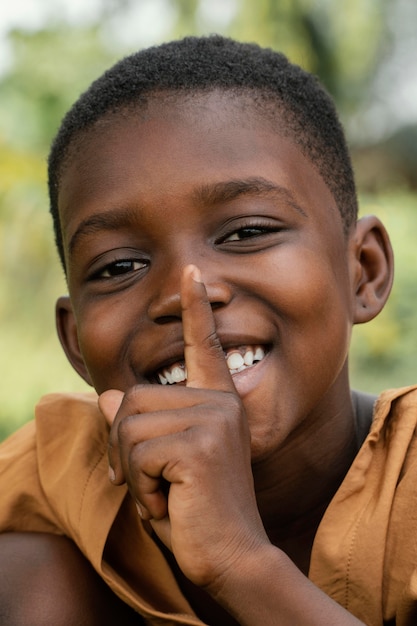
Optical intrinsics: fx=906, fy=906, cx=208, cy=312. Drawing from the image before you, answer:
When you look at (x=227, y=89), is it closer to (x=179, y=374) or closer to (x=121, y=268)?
(x=121, y=268)

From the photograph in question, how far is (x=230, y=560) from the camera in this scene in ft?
4.43

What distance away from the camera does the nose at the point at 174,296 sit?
5.14ft

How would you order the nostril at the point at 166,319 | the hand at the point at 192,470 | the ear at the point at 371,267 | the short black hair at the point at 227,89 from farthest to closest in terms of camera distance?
the ear at the point at 371,267
the short black hair at the point at 227,89
the nostril at the point at 166,319
the hand at the point at 192,470

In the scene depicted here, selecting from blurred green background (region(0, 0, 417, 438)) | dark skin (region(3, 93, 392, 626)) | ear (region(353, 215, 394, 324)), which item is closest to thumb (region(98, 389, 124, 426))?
dark skin (region(3, 93, 392, 626))

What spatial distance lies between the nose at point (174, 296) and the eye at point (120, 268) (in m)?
0.10

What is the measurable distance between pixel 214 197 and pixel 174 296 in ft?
0.67

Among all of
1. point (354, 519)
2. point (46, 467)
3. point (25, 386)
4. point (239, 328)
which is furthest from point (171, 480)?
point (25, 386)

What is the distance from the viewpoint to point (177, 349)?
1.58 metres

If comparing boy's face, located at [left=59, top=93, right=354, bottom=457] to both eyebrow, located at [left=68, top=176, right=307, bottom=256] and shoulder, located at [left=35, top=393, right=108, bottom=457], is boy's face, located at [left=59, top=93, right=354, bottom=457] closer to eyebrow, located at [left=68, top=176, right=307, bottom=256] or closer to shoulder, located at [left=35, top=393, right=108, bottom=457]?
eyebrow, located at [left=68, top=176, right=307, bottom=256]

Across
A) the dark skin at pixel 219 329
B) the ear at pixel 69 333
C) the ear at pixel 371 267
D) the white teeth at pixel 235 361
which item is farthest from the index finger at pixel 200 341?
the ear at pixel 69 333

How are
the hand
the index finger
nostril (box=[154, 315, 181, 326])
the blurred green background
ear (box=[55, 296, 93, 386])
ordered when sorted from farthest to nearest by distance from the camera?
the blurred green background
ear (box=[55, 296, 93, 386])
nostril (box=[154, 315, 181, 326])
the index finger
the hand

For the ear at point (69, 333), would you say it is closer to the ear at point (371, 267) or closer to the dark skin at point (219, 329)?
the dark skin at point (219, 329)

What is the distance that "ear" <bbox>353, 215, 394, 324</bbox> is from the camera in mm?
1937

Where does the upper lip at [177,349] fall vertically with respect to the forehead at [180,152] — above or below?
below
